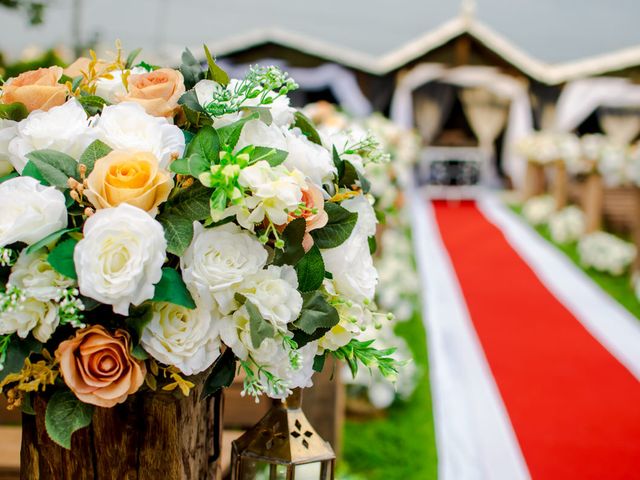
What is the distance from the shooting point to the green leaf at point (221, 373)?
108cm

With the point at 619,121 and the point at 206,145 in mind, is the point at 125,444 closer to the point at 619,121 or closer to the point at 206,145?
the point at 206,145

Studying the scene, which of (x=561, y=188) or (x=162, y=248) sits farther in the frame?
(x=561, y=188)

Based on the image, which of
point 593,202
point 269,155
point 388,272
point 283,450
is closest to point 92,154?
point 269,155

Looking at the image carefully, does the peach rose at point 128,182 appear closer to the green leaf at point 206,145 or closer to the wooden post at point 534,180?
the green leaf at point 206,145

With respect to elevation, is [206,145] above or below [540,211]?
above

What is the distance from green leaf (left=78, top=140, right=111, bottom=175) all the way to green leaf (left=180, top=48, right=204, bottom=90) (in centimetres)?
25

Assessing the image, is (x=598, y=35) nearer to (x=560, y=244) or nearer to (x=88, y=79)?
(x=560, y=244)

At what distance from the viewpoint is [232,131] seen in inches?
42.0

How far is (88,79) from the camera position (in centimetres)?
120

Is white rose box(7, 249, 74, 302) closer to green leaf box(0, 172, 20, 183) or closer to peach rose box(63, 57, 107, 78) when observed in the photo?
green leaf box(0, 172, 20, 183)

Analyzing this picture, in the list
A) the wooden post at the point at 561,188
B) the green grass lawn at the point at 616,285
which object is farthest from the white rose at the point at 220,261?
the wooden post at the point at 561,188

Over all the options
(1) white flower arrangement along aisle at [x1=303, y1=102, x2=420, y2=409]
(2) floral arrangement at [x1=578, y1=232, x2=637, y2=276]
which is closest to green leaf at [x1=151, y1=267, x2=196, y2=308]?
(1) white flower arrangement along aisle at [x1=303, y1=102, x2=420, y2=409]

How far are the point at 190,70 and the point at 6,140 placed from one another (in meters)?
0.32

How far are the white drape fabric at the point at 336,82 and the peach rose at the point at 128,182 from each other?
13.4 metres
